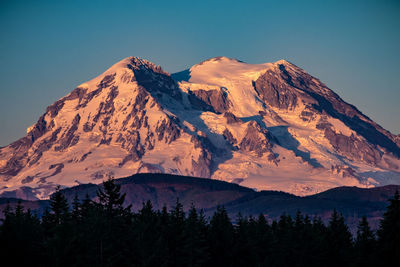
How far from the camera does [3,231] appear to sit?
10212 cm

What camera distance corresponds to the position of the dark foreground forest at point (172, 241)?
317ft

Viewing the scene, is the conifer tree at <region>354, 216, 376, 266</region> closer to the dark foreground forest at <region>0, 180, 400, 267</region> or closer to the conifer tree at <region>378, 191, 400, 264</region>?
the dark foreground forest at <region>0, 180, 400, 267</region>

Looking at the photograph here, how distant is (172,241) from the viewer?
122188 millimetres

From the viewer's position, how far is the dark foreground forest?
96.6 m

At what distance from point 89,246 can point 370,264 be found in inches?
1257

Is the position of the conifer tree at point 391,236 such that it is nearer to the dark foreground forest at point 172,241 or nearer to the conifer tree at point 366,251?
the dark foreground forest at point 172,241

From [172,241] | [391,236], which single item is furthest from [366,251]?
[172,241]

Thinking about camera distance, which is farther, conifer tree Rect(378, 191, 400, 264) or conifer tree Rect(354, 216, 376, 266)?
conifer tree Rect(354, 216, 376, 266)

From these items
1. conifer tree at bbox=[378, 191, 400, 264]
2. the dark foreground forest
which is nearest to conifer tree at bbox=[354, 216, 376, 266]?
the dark foreground forest

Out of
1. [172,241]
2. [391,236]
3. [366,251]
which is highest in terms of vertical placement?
[172,241]

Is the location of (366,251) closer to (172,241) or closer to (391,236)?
(391,236)

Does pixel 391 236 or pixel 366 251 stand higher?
pixel 391 236

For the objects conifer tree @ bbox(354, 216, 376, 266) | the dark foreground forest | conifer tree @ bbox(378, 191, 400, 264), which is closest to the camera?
conifer tree @ bbox(378, 191, 400, 264)

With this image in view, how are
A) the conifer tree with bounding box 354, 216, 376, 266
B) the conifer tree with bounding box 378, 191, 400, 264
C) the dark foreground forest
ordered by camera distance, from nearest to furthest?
1. the conifer tree with bounding box 378, 191, 400, 264
2. the conifer tree with bounding box 354, 216, 376, 266
3. the dark foreground forest
